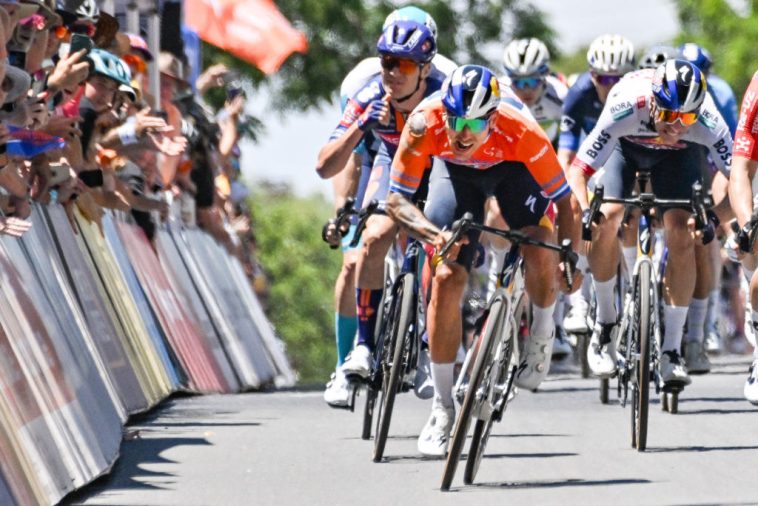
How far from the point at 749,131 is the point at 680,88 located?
0.43 metres

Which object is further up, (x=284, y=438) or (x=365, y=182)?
(x=365, y=182)

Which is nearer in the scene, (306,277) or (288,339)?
(288,339)

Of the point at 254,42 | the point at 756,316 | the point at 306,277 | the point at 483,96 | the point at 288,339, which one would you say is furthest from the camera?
the point at 306,277

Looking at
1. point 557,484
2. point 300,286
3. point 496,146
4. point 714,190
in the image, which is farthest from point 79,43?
point 300,286

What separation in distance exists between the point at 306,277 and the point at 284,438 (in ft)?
212

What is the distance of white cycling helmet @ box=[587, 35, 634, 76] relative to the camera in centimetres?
1517

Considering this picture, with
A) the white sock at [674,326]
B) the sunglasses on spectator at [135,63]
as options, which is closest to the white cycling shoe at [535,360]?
the white sock at [674,326]

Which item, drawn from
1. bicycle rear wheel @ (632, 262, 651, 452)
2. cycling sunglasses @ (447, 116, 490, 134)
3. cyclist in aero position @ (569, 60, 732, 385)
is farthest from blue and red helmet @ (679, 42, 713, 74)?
cycling sunglasses @ (447, 116, 490, 134)

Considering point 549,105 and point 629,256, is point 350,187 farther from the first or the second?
point 549,105

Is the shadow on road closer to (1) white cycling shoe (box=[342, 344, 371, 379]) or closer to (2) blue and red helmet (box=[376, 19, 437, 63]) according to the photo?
(1) white cycling shoe (box=[342, 344, 371, 379])

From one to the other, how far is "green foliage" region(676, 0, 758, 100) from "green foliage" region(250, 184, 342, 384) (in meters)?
18.2

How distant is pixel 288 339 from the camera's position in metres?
69.6

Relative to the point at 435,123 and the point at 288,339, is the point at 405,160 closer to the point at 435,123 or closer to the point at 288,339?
the point at 435,123

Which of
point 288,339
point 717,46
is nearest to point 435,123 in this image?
point 717,46
